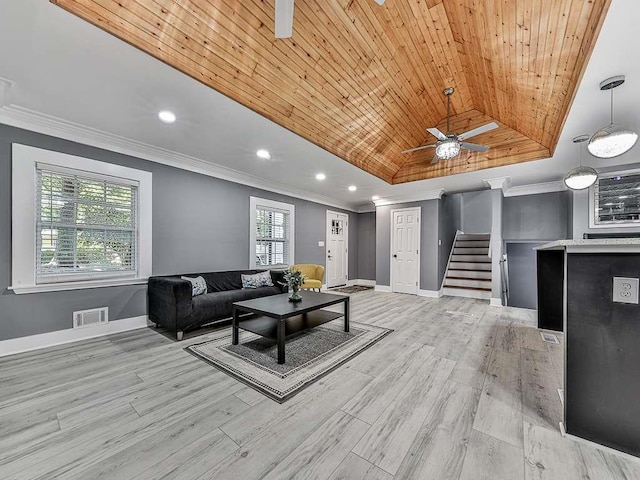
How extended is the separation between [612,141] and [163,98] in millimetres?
4210

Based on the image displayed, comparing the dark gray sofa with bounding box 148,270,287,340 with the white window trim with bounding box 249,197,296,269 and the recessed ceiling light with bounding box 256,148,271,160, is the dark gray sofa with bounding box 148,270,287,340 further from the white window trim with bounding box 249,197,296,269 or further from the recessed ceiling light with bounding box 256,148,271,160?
the recessed ceiling light with bounding box 256,148,271,160

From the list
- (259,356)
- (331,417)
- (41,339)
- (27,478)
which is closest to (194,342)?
(259,356)

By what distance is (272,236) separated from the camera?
18.8 ft

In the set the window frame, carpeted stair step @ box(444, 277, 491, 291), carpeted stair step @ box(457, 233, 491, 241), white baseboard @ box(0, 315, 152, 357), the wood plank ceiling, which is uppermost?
the wood plank ceiling

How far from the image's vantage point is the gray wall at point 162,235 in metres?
2.72

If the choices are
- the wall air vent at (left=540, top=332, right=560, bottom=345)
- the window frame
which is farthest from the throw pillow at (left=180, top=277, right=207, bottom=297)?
the window frame

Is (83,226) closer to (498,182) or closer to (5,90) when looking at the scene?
(5,90)

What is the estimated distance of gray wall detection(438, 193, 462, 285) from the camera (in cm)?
632

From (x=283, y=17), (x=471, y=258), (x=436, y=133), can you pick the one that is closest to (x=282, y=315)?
(x=283, y=17)

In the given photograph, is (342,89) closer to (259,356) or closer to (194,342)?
(259,356)

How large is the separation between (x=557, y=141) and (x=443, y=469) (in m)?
4.19

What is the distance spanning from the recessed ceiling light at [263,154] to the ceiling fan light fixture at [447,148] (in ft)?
8.00

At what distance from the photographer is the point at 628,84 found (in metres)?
2.34

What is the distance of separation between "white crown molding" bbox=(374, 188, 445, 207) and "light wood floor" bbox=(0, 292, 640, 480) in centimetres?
400
